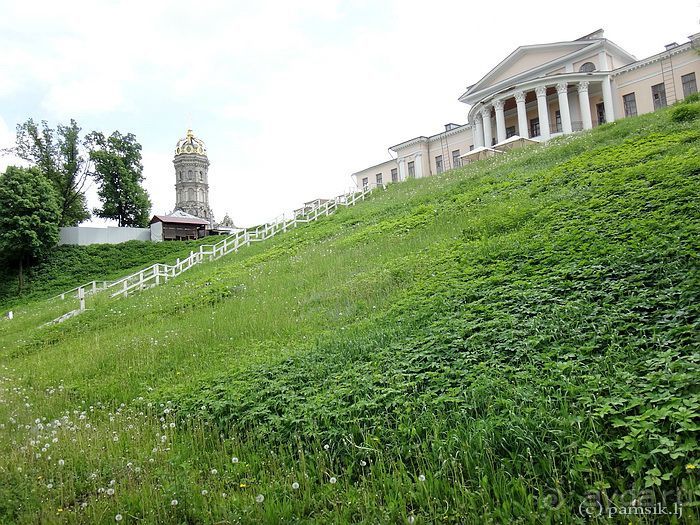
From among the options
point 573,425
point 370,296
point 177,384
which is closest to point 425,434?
point 573,425

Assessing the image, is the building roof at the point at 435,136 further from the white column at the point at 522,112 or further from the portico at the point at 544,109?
the white column at the point at 522,112

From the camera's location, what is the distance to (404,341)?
6551mm

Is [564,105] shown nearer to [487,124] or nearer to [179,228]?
[487,124]

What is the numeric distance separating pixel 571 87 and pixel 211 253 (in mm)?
33487

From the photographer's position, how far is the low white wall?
44.4m

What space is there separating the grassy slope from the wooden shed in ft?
16.3

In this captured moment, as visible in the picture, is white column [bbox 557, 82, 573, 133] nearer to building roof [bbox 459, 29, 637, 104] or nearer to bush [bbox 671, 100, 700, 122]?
building roof [bbox 459, 29, 637, 104]

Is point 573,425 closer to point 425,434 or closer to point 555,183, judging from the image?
point 425,434

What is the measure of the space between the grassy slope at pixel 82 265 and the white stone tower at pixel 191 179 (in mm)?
41246

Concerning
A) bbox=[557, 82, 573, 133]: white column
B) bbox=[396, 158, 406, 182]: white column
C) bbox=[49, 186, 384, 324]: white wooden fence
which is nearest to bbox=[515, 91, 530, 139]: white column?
bbox=[557, 82, 573, 133]: white column

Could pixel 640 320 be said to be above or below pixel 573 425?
above

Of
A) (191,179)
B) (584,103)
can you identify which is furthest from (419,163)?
(191,179)

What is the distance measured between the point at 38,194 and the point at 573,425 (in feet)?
151

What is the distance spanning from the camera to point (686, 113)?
15648 mm
